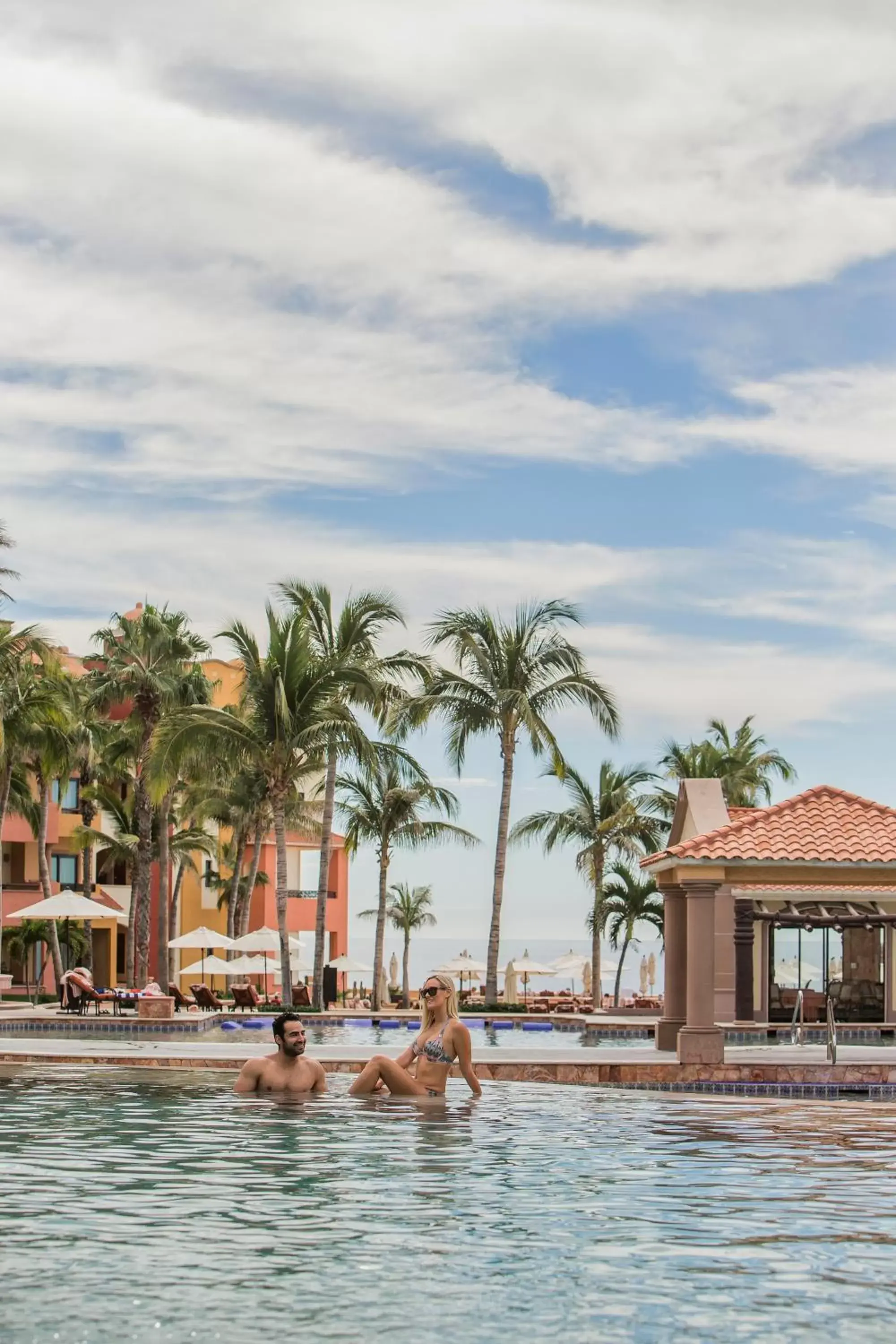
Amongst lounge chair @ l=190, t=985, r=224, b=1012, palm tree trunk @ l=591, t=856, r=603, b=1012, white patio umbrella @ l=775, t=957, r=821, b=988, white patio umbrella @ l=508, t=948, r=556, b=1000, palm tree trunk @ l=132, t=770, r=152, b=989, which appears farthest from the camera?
white patio umbrella @ l=508, t=948, r=556, b=1000

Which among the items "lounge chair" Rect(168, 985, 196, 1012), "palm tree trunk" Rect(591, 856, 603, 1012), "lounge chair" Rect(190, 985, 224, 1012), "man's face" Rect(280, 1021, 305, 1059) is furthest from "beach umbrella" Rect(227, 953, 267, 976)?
"man's face" Rect(280, 1021, 305, 1059)

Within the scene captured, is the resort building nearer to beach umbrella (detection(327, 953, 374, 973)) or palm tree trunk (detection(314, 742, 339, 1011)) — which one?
beach umbrella (detection(327, 953, 374, 973))

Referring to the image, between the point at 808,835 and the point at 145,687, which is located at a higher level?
the point at 145,687

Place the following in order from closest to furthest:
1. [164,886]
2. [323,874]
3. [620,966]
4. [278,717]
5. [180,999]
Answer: [278,717] → [323,874] → [180,999] → [164,886] → [620,966]

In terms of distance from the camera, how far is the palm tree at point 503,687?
38.1 meters

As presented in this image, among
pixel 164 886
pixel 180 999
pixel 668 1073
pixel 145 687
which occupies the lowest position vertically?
pixel 180 999

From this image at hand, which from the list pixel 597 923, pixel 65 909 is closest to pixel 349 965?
pixel 597 923

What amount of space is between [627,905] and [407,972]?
17021mm

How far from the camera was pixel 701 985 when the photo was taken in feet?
69.1

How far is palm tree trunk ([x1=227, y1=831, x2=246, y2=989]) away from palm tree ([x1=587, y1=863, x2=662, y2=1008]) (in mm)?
12220

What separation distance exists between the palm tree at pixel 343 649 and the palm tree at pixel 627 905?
13.4m

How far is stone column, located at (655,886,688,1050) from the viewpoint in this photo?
82.1 ft

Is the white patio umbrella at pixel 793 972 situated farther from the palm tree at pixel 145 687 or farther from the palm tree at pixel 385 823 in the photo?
the palm tree at pixel 145 687

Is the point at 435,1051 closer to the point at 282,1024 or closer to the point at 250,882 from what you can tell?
the point at 282,1024
